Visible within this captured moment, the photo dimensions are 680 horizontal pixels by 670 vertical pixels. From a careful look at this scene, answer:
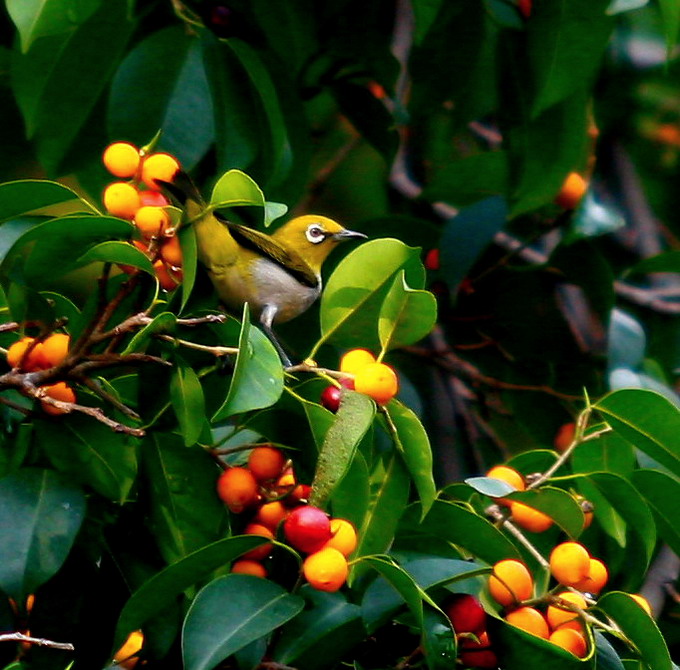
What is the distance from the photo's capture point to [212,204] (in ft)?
6.10

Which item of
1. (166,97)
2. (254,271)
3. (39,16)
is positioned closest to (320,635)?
(254,271)

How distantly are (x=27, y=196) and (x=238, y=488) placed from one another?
1.96 feet

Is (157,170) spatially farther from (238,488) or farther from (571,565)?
(571,565)

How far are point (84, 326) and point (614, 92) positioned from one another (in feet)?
11.1

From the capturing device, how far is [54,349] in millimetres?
1969

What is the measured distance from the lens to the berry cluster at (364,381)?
6.14 feet

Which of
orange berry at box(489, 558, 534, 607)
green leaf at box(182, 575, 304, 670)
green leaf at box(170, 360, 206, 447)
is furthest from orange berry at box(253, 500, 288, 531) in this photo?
orange berry at box(489, 558, 534, 607)

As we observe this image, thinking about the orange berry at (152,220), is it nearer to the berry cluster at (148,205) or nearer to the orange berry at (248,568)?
the berry cluster at (148,205)

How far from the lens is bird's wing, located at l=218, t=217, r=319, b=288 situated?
8.70ft

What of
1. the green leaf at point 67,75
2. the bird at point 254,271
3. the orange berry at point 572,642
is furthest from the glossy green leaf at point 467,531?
the green leaf at point 67,75

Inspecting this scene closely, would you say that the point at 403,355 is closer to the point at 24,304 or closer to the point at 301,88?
the point at 301,88

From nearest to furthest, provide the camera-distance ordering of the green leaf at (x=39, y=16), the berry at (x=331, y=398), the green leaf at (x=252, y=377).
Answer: the green leaf at (x=252, y=377) → the berry at (x=331, y=398) → the green leaf at (x=39, y=16)

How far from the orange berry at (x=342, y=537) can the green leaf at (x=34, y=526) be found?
434 mm

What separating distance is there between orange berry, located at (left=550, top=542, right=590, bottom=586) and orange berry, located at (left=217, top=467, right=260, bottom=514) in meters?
0.52
